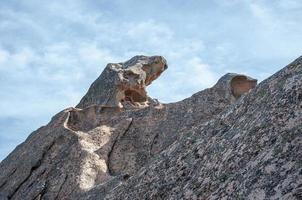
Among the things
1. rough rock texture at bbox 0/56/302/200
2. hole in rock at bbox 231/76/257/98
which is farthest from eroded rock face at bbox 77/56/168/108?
hole in rock at bbox 231/76/257/98

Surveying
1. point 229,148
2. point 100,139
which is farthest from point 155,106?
point 229,148

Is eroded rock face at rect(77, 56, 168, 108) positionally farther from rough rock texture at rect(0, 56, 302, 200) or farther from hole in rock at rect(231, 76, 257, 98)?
hole in rock at rect(231, 76, 257, 98)

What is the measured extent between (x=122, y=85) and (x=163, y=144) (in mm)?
7394

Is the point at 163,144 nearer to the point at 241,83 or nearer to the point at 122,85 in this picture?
the point at 241,83

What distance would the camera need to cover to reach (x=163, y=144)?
23.2 metres

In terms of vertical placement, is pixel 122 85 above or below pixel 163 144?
above

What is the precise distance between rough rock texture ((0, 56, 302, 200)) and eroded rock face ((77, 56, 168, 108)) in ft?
0.20

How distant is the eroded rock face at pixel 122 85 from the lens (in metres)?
29.5

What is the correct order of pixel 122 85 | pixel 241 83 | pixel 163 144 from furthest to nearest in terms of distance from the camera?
pixel 122 85 → pixel 241 83 → pixel 163 144

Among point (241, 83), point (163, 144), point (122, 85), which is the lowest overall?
point (163, 144)

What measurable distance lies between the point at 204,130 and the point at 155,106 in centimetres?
1336

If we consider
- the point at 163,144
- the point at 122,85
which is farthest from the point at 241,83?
the point at 122,85

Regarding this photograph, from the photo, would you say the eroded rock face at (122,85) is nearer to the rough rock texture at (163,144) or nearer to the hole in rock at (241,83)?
the rough rock texture at (163,144)

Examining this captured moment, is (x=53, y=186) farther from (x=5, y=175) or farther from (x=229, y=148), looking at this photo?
(x=229, y=148)
